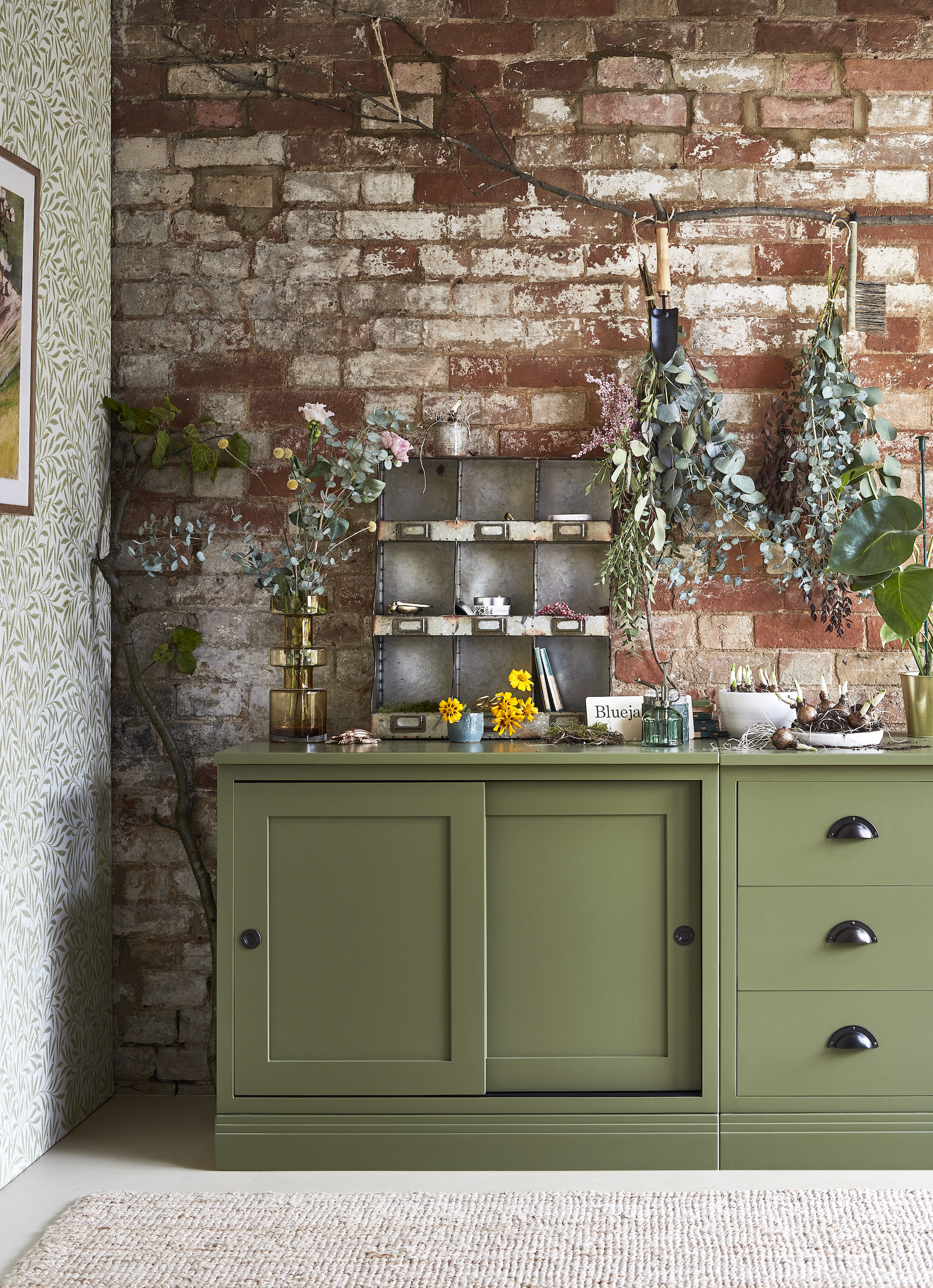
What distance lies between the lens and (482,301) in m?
2.95

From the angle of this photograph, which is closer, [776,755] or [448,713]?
[776,755]

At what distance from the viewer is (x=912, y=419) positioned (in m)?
2.94

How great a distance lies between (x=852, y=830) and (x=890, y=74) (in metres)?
2.17

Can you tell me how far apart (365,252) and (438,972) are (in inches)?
79.4

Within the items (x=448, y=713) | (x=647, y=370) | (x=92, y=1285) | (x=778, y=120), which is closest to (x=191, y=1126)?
(x=92, y=1285)

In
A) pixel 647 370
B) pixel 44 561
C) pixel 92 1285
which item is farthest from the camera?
pixel 647 370

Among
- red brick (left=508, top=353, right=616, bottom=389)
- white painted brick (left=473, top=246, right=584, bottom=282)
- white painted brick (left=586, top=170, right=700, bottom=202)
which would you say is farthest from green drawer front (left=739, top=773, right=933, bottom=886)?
white painted brick (left=586, top=170, right=700, bottom=202)

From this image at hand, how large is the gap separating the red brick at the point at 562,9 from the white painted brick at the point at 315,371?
3.70 feet

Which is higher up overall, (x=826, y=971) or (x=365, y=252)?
(x=365, y=252)

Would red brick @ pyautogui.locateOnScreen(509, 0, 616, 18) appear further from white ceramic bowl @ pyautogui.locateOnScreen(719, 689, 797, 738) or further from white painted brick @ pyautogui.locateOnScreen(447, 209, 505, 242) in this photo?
white ceramic bowl @ pyautogui.locateOnScreen(719, 689, 797, 738)

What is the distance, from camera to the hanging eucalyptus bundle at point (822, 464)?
2.73m

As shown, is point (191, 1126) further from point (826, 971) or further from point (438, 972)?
point (826, 971)

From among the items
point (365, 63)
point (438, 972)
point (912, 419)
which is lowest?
point (438, 972)

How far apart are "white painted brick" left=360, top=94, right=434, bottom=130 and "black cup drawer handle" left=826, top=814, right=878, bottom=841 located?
224cm
